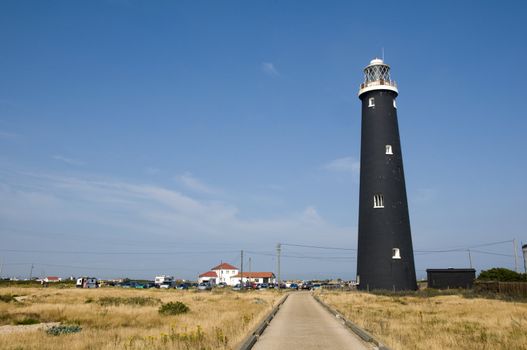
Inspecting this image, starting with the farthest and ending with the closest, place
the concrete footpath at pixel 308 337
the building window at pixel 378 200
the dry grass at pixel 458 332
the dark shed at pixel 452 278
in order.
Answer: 1. the dark shed at pixel 452 278
2. the building window at pixel 378 200
3. the dry grass at pixel 458 332
4. the concrete footpath at pixel 308 337

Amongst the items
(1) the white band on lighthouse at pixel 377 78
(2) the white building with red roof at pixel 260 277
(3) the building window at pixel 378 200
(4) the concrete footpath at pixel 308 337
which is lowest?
(4) the concrete footpath at pixel 308 337

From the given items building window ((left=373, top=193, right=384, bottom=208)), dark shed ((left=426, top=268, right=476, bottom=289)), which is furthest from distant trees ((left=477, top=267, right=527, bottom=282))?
building window ((left=373, top=193, right=384, bottom=208))

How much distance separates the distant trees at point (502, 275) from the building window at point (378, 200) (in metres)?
15.3

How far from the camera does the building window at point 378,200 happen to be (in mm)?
41438

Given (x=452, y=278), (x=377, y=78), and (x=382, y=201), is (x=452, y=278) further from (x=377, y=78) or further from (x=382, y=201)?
(x=377, y=78)

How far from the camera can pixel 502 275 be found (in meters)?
44.7

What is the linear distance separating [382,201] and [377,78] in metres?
13.3

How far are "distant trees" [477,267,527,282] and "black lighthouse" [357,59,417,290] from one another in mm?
9982

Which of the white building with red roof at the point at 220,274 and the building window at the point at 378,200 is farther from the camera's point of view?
the white building with red roof at the point at 220,274

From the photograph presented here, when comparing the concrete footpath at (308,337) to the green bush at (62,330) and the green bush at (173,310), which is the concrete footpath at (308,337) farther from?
the green bush at (173,310)

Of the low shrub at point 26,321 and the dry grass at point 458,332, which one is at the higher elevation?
the dry grass at point 458,332

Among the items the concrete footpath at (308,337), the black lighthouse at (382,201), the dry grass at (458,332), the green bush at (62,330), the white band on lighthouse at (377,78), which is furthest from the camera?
the white band on lighthouse at (377,78)

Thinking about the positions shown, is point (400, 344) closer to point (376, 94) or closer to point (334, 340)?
point (334, 340)

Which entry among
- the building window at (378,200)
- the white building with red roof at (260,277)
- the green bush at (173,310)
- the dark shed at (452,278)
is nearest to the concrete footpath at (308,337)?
the green bush at (173,310)
